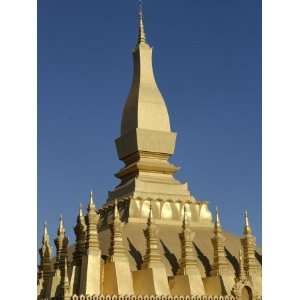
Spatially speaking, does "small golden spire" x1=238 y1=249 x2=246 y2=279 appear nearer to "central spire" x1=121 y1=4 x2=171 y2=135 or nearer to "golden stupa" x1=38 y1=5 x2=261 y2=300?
"golden stupa" x1=38 y1=5 x2=261 y2=300

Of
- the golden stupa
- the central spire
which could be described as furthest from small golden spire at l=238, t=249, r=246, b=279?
the central spire

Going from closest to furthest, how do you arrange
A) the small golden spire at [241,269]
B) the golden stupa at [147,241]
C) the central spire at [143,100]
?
1. the golden stupa at [147,241]
2. the small golden spire at [241,269]
3. the central spire at [143,100]

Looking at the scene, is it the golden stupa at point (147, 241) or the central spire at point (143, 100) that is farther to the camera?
the central spire at point (143, 100)

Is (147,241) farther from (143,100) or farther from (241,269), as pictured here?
(143,100)

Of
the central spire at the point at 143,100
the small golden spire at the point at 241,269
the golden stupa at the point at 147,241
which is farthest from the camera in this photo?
the central spire at the point at 143,100

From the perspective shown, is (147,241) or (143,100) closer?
(147,241)

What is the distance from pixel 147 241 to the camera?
16.3 metres

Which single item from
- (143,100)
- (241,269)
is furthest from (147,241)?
(143,100)

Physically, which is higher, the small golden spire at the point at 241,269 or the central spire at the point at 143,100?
the central spire at the point at 143,100

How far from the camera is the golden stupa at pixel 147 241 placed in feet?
51.4

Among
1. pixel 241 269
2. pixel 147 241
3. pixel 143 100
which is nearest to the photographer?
pixel 147 241

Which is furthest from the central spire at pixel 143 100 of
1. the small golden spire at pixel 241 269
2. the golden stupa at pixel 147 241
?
the small golden spire at pixel 241 269

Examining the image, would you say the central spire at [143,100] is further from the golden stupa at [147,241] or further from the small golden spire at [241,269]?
the small golden spire at [241,269]
